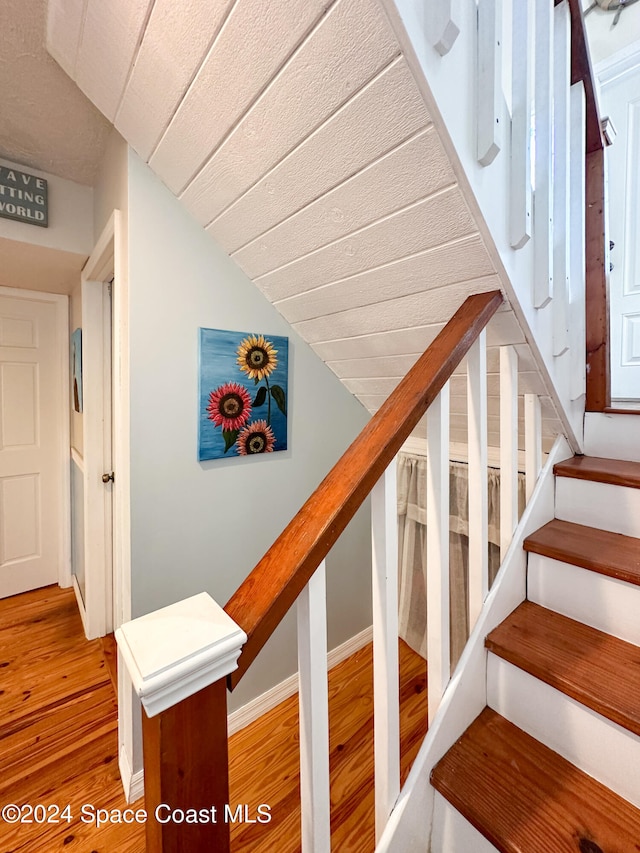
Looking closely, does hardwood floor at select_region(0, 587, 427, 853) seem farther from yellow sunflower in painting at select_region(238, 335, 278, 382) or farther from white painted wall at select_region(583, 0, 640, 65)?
white painted wall at select_region(583, 0, 640, 65)

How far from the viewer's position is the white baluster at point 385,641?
0.67 metres

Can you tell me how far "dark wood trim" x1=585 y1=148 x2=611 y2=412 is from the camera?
45.0 inches

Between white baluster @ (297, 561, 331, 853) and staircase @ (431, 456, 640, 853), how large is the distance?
341mm

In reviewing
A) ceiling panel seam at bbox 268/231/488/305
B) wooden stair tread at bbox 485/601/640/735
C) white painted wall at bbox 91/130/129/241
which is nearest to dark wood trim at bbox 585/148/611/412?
ceiling panel seam at bbox 268/231/488/305

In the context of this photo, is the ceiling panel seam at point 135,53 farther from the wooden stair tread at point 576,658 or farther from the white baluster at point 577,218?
the wooden stair tread at point 576,658

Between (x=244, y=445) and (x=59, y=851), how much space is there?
139 cm

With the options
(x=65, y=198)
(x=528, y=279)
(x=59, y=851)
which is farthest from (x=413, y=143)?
(x=59, y=851)

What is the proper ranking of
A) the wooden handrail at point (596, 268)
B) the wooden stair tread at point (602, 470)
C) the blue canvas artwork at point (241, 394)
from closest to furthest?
1. the wooden stair tread at point (602, 470)
2. the wooden handrail at point (596, 268)
3. the blue canvas artwork at point (241, 394)

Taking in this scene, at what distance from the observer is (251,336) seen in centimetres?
146

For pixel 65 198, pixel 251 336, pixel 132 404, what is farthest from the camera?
pixel 65 198

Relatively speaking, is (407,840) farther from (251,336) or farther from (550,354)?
(251,336)

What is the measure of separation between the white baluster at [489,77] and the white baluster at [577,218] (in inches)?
22.8

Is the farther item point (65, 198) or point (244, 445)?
point (65, 198)

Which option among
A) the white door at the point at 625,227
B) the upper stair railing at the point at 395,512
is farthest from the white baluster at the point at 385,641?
the white door at the point at 625,227
